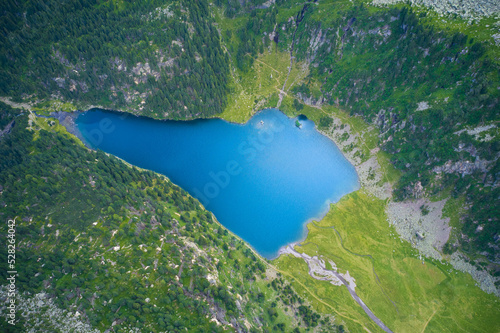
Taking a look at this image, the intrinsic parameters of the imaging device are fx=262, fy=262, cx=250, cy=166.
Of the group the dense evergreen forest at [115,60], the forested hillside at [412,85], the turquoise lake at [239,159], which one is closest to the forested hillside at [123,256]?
the turquoise lake at [239,159]

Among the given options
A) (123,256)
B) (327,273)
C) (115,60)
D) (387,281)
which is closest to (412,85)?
(387,281)

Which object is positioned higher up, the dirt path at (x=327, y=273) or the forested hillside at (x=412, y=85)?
the forested hillside at (x=412, y=85)

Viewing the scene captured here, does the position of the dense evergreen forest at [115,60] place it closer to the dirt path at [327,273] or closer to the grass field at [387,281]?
the dirt path at [327,273]

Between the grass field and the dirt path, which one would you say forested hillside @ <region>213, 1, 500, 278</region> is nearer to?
the grass field

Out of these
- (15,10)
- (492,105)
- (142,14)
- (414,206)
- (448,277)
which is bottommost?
(448,277)

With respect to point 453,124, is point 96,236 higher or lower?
lower

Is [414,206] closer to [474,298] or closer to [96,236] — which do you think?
[474,298]

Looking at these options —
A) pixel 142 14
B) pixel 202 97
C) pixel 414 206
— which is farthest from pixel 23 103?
pixel 414 206
